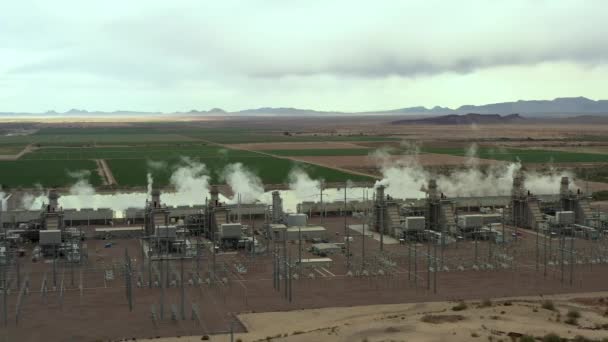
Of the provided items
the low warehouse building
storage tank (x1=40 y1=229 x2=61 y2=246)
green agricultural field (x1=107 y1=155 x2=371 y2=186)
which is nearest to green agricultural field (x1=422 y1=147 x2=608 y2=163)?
green agricultural field (x1=107 y1=155 x2=371 y2=186)

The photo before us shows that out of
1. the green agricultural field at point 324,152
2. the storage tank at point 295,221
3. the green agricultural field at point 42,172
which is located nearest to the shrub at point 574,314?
the storage tank at point 295,221

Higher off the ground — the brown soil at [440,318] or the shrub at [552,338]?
the shrub at [552,338]

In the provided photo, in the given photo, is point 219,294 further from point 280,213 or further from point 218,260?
point 280,213

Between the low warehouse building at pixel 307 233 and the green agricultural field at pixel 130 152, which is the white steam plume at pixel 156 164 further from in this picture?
the low warehouse building at pixel 307 233

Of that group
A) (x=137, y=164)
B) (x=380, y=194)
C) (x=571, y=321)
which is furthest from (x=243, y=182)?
(x=571, y=321)

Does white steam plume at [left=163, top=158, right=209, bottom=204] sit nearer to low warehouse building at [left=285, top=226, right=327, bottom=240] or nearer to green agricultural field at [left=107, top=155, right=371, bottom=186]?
green agricultural field at [left=107, top=155, right=371, bottom=186]

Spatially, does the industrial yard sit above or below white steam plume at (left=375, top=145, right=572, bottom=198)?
below

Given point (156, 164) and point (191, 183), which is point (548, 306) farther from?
point (156, 164)
